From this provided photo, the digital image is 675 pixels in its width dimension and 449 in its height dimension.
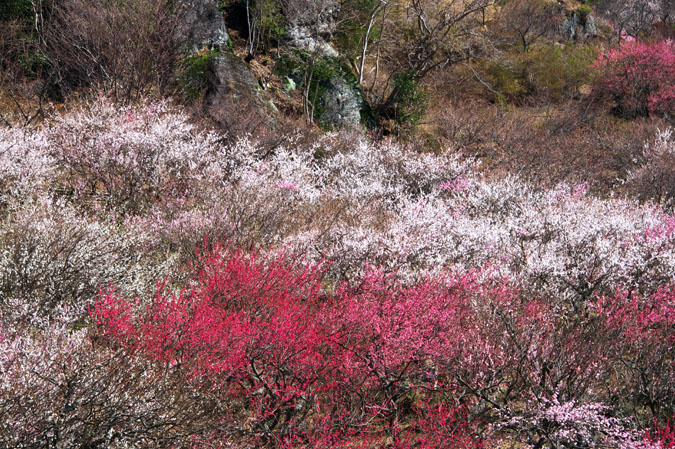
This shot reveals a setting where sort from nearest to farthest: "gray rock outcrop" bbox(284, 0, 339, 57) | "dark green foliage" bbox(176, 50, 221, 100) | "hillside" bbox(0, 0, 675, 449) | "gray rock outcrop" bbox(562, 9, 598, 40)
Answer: "hillside" bbox(0, 0, 675, 449) → "dark green foliage" bbox(176, 50, 221, 100) → "gray rock outcrop" bbox(284, 0, 339, 57) → "gray rock outcrop" bbox(562, 9, 598, 40)

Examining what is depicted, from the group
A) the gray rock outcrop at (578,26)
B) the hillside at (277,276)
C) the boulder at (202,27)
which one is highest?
the gray rock outcrop at (578,26)

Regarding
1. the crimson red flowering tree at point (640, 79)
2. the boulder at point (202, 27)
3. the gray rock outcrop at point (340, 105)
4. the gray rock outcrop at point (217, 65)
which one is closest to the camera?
the gray rock outcrop at point (217, 65)

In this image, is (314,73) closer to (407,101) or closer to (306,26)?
(306,26)

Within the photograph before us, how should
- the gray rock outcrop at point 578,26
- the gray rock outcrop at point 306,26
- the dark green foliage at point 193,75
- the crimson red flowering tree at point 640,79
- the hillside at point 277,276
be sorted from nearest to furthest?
1. the hillside at point 277,276
2. the dark green foliage at point 193,75
3. the gray rock outcrop at point 306,26
4. the crimson red flowering tree at point 640,79
5. the gray rock outcrop at point 578,26

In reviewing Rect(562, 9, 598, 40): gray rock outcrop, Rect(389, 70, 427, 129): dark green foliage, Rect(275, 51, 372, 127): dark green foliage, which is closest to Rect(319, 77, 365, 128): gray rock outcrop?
Rect(275, 51, 372, 127): dark green foliage

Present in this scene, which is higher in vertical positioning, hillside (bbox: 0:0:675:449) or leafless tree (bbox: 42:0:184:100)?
leafless tree (bbox: 42:0:184:100)

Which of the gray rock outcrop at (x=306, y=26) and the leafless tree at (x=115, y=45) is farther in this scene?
the gray rock outcrop at (x=306, y=26)

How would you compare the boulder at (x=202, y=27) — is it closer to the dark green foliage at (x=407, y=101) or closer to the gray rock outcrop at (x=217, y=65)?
the gray rock outcrop at (x=217, y=65)

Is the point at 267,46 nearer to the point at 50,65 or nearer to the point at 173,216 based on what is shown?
the point at 50,65

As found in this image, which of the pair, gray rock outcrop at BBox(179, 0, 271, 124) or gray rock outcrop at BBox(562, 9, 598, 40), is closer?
gray rock outcrop at BBox(179, 0, 271, 124)

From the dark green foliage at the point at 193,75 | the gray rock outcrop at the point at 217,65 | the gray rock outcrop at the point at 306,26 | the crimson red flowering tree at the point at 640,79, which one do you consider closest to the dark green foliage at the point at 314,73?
the gray rock outcrop at the point at 306,26

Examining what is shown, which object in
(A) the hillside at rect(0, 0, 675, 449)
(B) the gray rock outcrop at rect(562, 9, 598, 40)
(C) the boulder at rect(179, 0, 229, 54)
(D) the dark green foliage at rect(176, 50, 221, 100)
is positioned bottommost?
(A) the hillside at rect(0, 0, 675, 449)

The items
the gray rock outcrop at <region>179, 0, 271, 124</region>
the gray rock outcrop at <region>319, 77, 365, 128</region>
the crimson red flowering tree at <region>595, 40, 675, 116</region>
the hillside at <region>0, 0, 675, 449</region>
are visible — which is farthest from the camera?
the crimson red flowering tree at <region>595, 40, 675, 116</region>

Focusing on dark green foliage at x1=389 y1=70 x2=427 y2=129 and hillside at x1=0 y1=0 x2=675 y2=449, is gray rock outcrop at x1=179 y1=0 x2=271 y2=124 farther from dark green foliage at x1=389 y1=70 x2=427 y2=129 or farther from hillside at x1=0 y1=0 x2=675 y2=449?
dark green foliage at x1=389 y1=70 x2=427 y2=129
